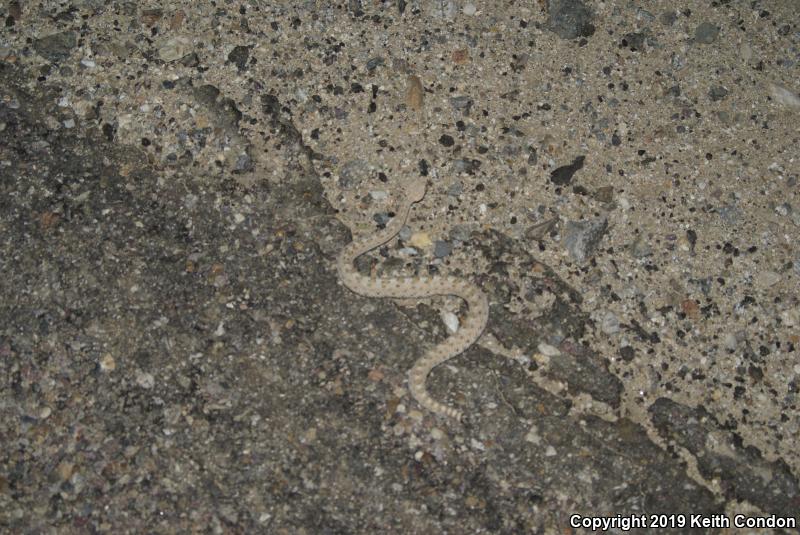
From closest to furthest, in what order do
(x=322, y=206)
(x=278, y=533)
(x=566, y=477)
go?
(x=278, y=533) < (x=566, y=477) < (x=322, y=206)

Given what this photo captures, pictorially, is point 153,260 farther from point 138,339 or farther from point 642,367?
point 642,367

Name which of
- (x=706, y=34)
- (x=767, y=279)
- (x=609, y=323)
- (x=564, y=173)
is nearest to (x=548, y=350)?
(x=609, y=323)

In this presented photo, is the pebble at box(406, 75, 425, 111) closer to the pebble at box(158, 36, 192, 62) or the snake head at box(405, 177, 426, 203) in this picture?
the snake head at box(405, 177, 426, 203)

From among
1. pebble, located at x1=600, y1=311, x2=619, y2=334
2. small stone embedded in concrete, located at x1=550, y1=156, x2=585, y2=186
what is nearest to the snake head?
small stone embedded in concrete, located at x1=550, y1=156, x2=585, y2=186

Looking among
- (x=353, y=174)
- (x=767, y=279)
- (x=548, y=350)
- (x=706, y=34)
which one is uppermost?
(x=706, y=34)

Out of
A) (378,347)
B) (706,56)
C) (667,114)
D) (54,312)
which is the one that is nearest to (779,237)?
(667,114)

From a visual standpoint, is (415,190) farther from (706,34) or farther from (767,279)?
(706,34)
